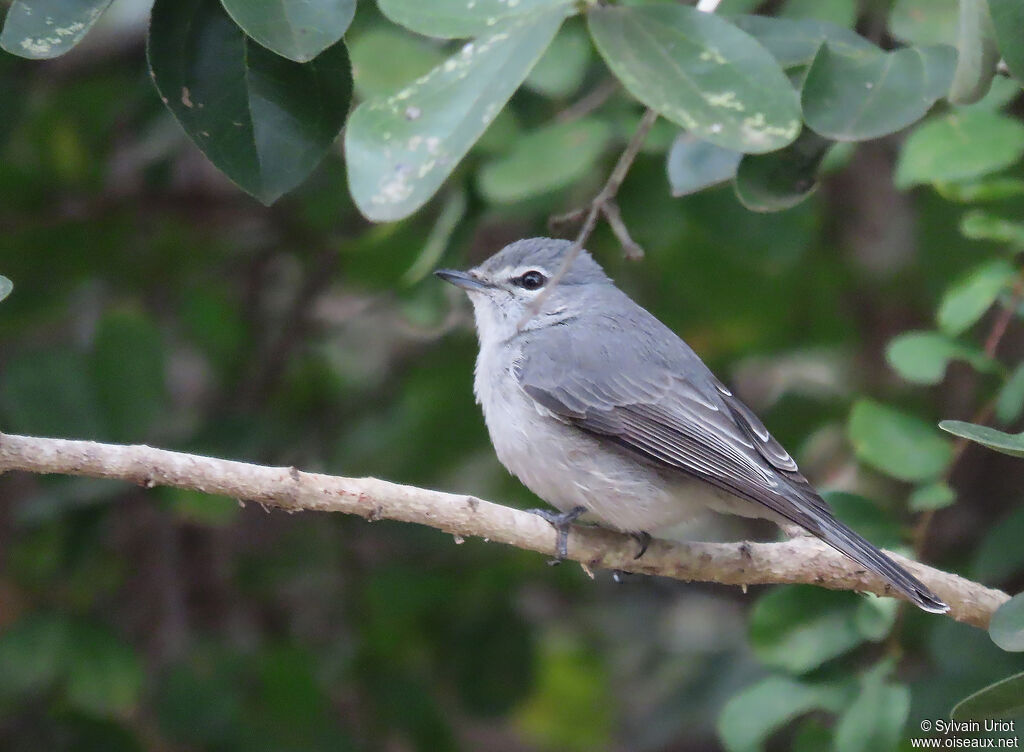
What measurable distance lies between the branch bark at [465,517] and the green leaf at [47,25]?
2.78ft

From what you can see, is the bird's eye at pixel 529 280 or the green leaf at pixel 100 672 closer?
the green leaf at pixel 100 672

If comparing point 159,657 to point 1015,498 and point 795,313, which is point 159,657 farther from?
point 1015,498

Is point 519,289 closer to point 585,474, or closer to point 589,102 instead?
point 589,102

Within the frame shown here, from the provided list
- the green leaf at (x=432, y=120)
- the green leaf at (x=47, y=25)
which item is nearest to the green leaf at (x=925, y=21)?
the green leaf at (x=432, y=120)

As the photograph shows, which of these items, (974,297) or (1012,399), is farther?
(974,297)

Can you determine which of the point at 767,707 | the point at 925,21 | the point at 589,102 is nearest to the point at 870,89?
the point at 925,21

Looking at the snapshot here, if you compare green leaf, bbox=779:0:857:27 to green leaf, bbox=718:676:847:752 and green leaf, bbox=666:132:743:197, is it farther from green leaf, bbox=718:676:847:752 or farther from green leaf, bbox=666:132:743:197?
green leaf, bbox=718:676:847:752

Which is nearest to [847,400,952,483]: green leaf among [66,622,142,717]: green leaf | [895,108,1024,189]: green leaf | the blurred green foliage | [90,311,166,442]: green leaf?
the blurred green foliage

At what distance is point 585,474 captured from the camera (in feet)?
11.9

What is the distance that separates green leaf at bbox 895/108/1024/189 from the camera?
339 centimetres

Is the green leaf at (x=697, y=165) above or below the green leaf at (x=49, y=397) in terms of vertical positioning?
above

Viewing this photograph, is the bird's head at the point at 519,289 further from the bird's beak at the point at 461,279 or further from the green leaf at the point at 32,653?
the green leaf at the point at 32,653

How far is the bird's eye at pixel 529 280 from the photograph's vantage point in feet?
14.1

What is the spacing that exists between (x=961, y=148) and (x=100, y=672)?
3.43m
